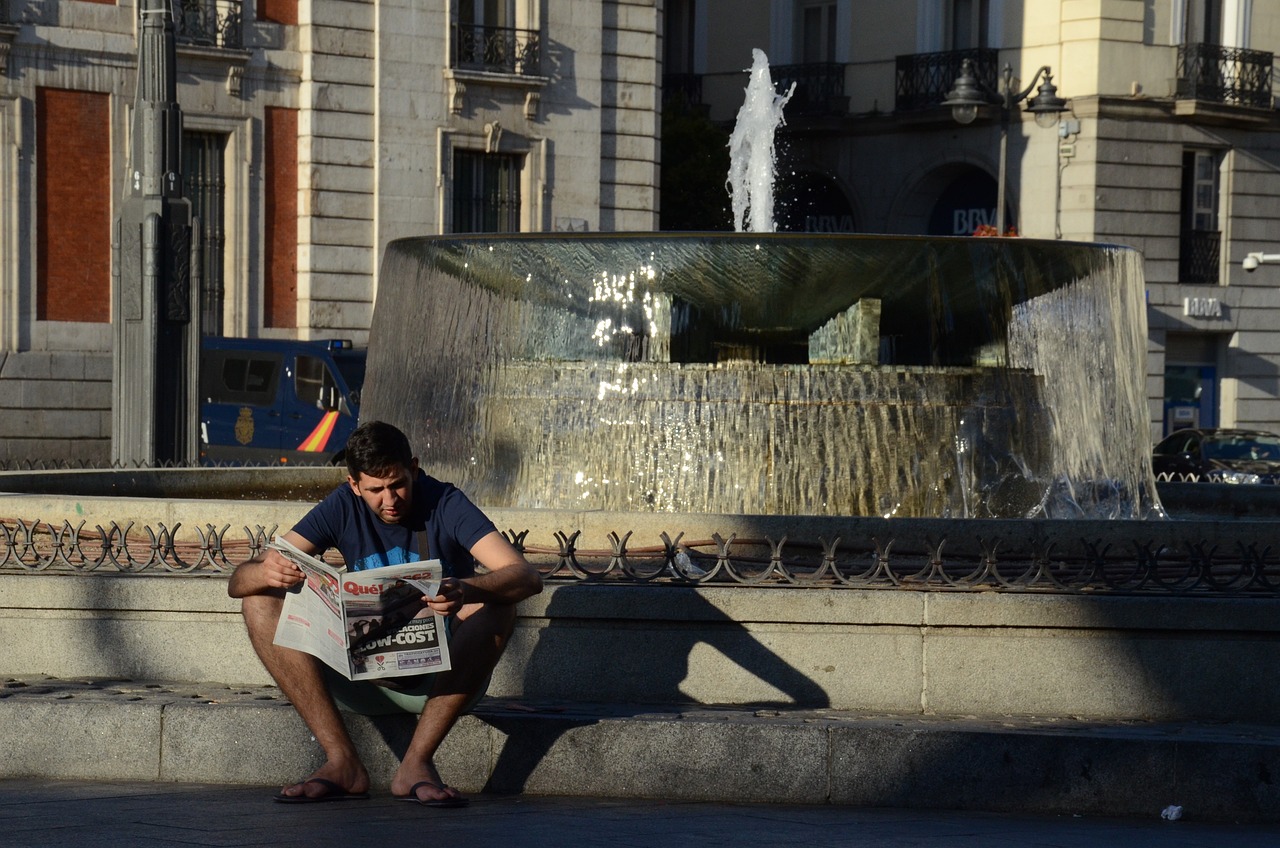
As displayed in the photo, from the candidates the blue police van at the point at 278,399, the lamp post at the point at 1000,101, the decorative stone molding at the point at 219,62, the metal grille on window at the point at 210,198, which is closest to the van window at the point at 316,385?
the blue police van at the point at 278,399

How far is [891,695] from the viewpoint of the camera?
740 cm

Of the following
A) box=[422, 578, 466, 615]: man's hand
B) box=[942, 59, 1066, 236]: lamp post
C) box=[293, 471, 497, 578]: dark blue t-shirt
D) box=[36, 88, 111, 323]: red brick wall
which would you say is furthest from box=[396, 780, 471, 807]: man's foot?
box=[36, 88, 111, 323]: red brick wall

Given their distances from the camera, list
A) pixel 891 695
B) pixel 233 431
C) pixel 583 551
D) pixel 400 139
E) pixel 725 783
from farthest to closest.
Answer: pixel 400 139
pixel 233 431
pixel 583 551
pixel 891 695
pixel 725 783

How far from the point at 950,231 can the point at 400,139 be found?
11.6m

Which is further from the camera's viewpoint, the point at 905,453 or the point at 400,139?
the point at 400,139

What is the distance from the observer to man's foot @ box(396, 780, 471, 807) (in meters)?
6.63

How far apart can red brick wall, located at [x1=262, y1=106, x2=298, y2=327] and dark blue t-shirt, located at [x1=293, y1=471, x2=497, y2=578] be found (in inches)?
900

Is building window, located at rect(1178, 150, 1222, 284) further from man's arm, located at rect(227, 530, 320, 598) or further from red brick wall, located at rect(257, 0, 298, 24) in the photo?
man's arm, located at rect(227, 530, 320, 598)

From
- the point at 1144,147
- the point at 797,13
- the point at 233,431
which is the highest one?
the point at 797,13

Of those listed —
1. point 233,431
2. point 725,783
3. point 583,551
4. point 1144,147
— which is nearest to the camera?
point 725,783

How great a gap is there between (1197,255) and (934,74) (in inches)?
202

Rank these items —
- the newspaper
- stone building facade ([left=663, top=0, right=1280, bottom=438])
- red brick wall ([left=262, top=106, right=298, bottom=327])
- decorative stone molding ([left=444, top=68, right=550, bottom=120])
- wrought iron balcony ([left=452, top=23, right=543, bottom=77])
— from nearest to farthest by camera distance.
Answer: the newspaper → red brick wall ([left=262, top=106, right=298, bottom=327]) → decorative stone molding ([left=444, top=68, right=550, bottom=120]) → wrought iron balcony ([left=452, top=23, right=543, bottom=77]) → stone building facade ([left=663, top=0, right=1280, bottom=438])

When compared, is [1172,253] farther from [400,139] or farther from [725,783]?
[725,783]

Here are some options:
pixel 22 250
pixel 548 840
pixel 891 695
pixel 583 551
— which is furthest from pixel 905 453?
pixel 22 250
